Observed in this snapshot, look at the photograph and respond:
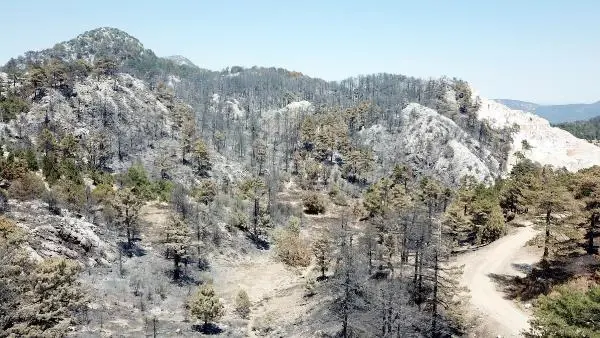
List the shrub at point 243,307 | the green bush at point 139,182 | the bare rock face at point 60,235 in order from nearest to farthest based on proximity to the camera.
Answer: the bare rock face at point 60,235 < the shrub at point 243,307 < the green bush at point 139,182

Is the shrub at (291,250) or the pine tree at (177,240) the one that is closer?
the pine tree at (177,240)

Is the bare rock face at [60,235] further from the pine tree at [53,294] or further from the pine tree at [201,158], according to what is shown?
the pine tree at [201,158]

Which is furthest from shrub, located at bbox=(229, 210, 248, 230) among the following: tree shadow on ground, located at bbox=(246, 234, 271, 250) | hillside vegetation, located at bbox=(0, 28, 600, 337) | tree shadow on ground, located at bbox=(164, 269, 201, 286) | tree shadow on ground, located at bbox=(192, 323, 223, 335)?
tree shadow on ground, located at bbox=(192, 323, 223, 335)

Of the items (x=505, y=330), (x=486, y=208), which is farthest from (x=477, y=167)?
(x=505, y=330)

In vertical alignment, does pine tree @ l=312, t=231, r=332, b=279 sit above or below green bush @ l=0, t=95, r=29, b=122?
below

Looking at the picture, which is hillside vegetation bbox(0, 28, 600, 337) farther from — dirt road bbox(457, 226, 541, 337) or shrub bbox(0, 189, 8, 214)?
dirt road bbox(457, 226, 541, 337)

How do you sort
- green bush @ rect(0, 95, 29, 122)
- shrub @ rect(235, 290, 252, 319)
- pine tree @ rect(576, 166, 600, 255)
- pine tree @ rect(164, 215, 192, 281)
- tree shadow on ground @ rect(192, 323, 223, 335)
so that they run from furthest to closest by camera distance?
green bush @ rect(0, 95, 29, 122)
pine tree @ rect(164, 215, 192, 281)
shrub @ rect(235, 290, 252, 319)
tree shadow on ground @ rect(192, 323, 223, 335)
pine tree @ rect(576, 166, 600, 255)

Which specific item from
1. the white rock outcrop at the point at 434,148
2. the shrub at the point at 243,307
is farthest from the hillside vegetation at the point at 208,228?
the white rock outcrop at the point at 434,148

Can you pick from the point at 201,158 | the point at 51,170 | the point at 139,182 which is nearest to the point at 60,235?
the point at 51,170
